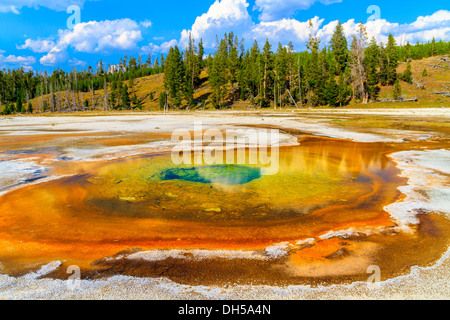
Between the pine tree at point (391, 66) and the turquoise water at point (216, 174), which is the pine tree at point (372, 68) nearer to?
the pine tree at point (391, 66)

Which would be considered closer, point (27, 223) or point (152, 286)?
point (152, 286)

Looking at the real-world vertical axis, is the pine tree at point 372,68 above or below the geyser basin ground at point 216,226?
above

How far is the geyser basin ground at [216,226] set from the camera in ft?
12.2

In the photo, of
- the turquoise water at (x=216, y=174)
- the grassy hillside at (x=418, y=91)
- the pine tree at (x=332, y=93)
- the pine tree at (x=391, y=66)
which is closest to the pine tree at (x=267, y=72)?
the grassy hillside at (x=418, y=91)

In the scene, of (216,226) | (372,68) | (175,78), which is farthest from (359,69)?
(216,226)

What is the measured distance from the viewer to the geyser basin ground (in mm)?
3711

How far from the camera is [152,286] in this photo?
3277 mm

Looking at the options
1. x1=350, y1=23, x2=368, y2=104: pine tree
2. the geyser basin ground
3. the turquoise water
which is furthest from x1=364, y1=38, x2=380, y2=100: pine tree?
the turquoise water

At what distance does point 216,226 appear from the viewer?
16.7ft

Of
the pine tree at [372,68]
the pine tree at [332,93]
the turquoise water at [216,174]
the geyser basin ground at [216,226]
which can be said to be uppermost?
the pine tree at [372,68]

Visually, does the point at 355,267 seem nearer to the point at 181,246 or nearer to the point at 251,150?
the point at 181,246

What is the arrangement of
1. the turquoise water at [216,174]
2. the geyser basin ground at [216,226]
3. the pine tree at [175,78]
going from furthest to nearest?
1. the pine tree at [175,78]
2. the turquoise water at [216,174]
3. the geyser basin ground at [216,226]
